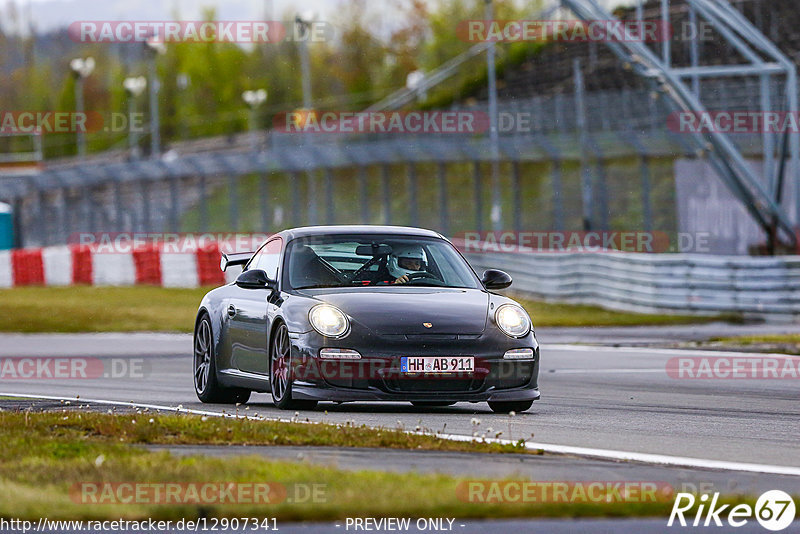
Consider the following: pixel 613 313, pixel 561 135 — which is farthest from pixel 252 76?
pixel 613 313

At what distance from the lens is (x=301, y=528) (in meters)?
6.20

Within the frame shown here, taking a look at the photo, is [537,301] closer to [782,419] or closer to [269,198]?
[269,198]

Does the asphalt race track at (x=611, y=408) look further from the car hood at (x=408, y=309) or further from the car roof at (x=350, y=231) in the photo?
the car roof at (x=350, y=231)

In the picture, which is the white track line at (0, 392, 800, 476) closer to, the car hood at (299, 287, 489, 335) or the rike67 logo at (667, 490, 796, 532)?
the rike67 logo at (667, 490, 796, 532)

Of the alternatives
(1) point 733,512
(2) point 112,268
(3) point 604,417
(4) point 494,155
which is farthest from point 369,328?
(2) point 112,268

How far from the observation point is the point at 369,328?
10852 mm

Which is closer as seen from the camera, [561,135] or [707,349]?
[707,349]

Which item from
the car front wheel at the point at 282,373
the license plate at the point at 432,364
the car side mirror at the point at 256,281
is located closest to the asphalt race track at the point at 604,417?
the car front wheel at the point at 282,373

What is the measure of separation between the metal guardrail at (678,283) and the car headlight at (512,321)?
16.2m

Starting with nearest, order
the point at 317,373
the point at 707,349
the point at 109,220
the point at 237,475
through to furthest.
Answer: the point at 237,475 < the point at 317,373 < the point at 707,349 < the point at 109,220

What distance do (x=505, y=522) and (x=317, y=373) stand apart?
15.3ft

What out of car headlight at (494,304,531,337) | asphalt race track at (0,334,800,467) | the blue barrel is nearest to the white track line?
asphalt race track at (0,334,800,467)

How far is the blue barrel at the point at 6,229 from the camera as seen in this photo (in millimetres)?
60281

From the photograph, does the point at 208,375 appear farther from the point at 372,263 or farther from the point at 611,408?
the point at 611,408
